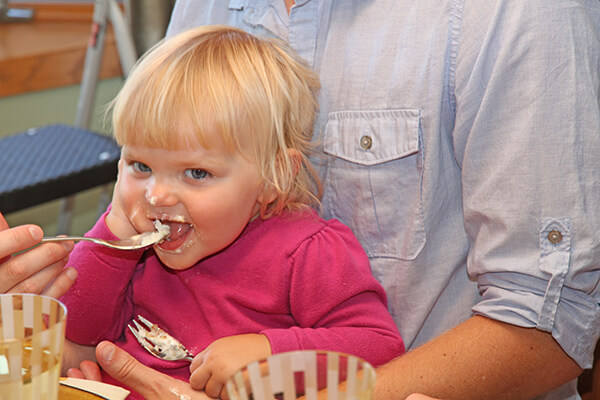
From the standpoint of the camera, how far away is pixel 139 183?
99 cm

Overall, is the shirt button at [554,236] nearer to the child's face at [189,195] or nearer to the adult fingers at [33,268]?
the child's face at [189,195]

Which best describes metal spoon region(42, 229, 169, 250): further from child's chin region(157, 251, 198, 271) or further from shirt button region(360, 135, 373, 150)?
shirt button region(360, 135, 373, 150)

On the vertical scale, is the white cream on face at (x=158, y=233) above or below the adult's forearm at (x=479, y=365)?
above

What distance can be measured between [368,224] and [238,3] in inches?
18.1

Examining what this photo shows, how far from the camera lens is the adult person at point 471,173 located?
36.1 inches

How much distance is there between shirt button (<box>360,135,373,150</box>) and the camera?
42.7 inches

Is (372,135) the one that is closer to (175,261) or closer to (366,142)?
(366,142)

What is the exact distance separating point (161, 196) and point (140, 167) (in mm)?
80

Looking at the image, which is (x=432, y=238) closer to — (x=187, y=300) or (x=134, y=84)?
(x=187, y=300)

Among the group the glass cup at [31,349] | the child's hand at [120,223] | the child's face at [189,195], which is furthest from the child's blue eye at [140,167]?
Answer: the glass cup at [31,349]

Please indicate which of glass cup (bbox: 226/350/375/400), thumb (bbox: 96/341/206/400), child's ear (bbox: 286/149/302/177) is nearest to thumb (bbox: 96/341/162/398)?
thumb (bbox: 96/341/206/400)

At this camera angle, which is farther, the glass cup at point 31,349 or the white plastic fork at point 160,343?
the white plastic fork at point 160,343

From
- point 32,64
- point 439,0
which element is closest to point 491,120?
point 439,0

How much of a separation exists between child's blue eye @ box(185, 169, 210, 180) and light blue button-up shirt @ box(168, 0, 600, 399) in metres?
0.23
